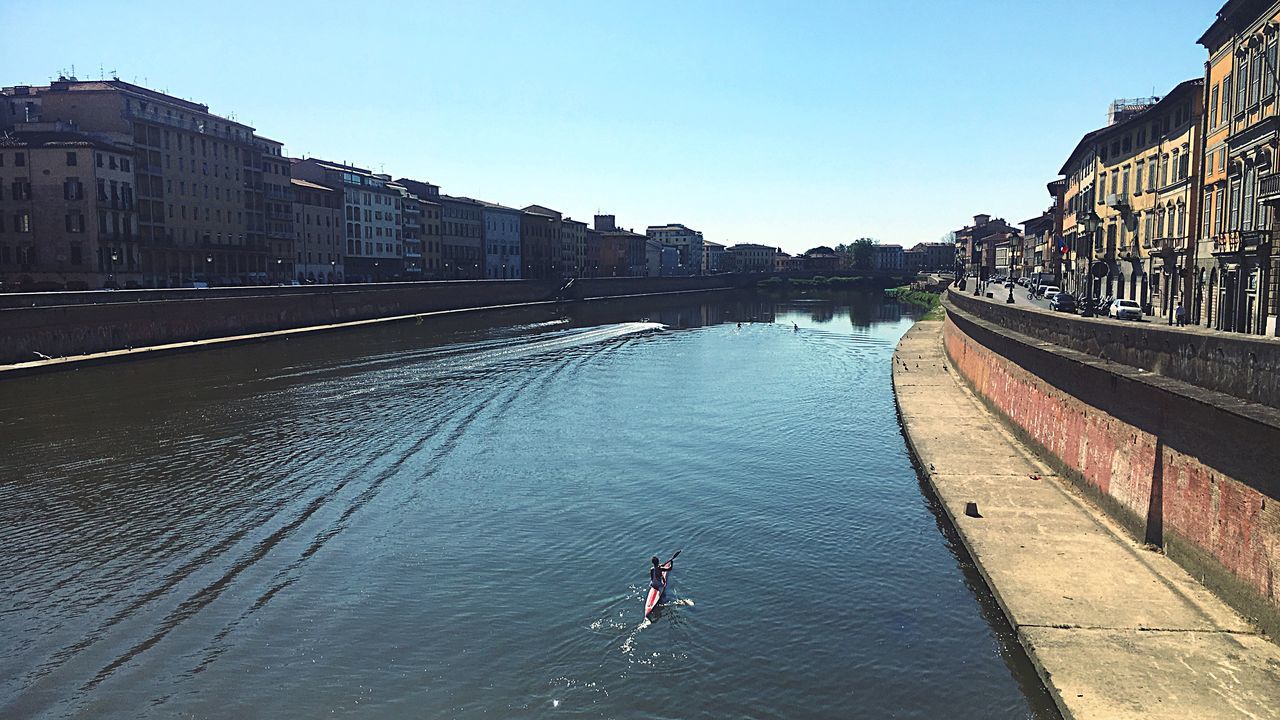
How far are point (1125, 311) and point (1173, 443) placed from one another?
30.8 meters

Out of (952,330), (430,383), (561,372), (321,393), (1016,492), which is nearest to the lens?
(1016,492)

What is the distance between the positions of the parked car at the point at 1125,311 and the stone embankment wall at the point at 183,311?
203 feet

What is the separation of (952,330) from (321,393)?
4364cm

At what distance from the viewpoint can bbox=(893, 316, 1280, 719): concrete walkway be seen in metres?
13.7

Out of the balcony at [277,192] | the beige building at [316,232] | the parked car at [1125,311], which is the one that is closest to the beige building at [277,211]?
the balcony at [277,192]

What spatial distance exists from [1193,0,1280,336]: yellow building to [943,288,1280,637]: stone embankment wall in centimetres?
873

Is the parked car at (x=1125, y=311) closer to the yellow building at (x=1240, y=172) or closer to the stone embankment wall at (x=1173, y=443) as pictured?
the yellow building at (x=1240, y=172)

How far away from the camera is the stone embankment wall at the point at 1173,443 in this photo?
50.4 feet

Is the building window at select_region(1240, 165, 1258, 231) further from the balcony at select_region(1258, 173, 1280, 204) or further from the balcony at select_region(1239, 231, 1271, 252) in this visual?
the balcony at select_region(1239, 231, 1271, 252)

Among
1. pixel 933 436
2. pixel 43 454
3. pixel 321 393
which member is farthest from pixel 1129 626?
pixel 321 393

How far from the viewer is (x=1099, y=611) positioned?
55.2 feet

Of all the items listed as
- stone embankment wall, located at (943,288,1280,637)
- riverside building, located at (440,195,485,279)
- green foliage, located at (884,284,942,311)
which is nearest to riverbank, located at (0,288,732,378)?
riverside building, located at (440,195,485,279)

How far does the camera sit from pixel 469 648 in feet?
57.1

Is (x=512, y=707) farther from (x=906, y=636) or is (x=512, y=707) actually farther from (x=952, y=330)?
(x=952, y=330)
